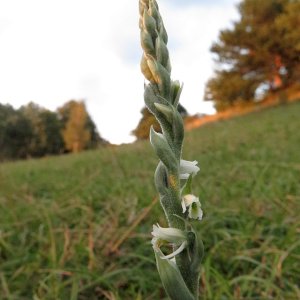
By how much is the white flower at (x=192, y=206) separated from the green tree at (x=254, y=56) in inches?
1155

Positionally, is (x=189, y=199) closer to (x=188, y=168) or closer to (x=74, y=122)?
(x=188, y=168)

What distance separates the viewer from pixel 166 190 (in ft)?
2.06

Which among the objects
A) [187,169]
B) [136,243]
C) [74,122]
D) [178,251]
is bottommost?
[136,243]

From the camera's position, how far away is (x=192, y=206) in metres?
0.59

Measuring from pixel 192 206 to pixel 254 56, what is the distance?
3105 centimetres

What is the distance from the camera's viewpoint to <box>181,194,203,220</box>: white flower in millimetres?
584

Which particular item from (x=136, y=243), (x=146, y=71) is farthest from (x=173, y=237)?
(x=136, y=243)

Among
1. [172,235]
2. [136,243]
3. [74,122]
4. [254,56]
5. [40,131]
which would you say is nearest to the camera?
[172,235]

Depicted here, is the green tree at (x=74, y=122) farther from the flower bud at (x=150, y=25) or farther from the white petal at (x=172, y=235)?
the white petal at (x=172, y=235)

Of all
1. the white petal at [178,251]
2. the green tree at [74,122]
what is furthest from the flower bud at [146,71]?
the green tree at [74,122]

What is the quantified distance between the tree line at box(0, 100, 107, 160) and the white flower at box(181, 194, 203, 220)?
3.05m

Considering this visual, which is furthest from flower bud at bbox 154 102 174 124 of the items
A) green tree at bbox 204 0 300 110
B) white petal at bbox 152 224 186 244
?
green tree at bbox 204 0 300 110

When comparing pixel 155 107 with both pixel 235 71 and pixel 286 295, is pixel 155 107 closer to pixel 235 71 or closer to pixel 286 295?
pixel 286 295

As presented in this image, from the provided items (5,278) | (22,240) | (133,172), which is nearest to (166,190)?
(5,278)
